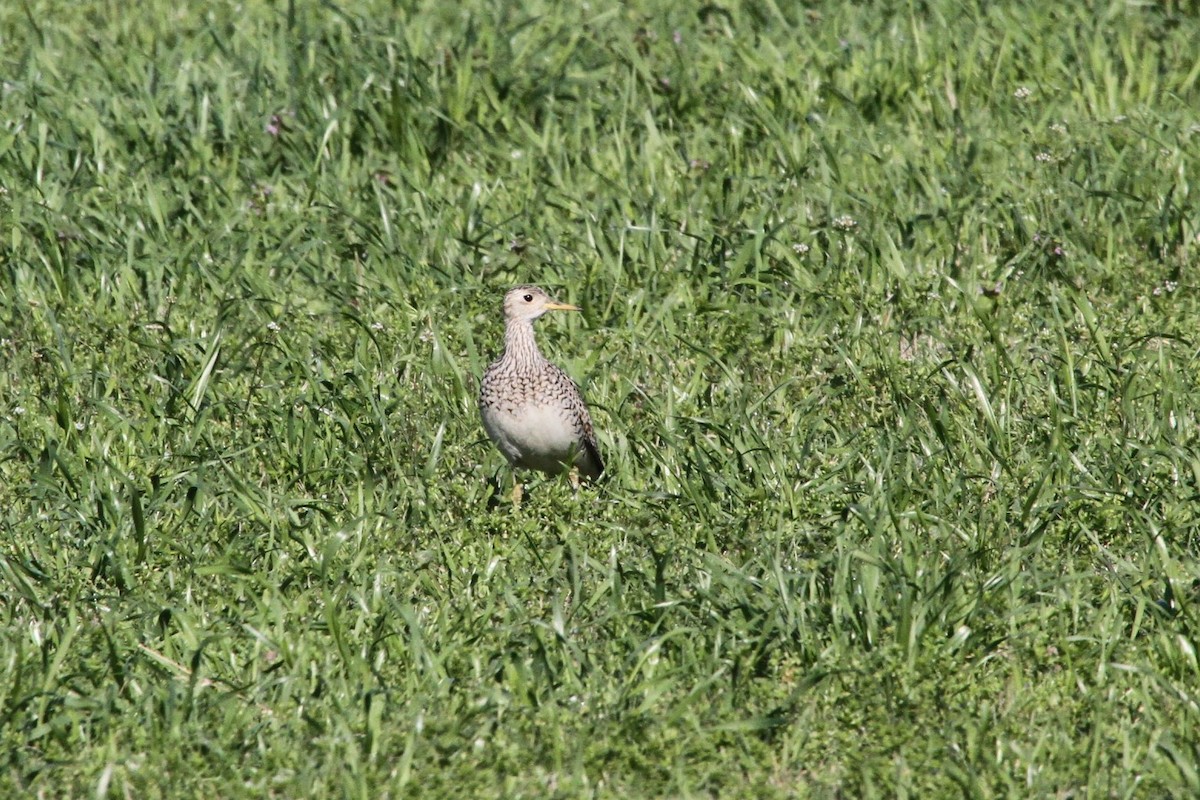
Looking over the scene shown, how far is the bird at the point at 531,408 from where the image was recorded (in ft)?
21.4

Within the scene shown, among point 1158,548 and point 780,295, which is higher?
point 1158,548

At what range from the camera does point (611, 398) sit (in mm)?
7129

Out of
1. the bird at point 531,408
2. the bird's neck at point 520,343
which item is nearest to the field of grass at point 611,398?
the bird at point 531,408

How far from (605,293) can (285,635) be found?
3.01 m

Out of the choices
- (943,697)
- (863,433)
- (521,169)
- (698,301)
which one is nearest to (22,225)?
(521,169)

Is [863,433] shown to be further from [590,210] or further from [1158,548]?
[590,210]

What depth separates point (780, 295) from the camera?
7.67 m

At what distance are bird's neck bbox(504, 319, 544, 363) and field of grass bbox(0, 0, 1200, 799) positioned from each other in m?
0.41

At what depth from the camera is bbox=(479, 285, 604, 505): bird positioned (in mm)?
6523

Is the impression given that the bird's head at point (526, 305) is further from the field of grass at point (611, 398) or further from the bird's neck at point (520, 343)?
the field of grass at point (611, 398)

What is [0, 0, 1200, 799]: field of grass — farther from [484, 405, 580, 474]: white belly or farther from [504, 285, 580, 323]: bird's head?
[504, 285, 580, 323]: bird's head

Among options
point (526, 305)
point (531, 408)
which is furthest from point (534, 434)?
point (526, 305)

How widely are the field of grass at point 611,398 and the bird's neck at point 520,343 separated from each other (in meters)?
0.41

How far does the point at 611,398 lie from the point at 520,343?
0.52 m
